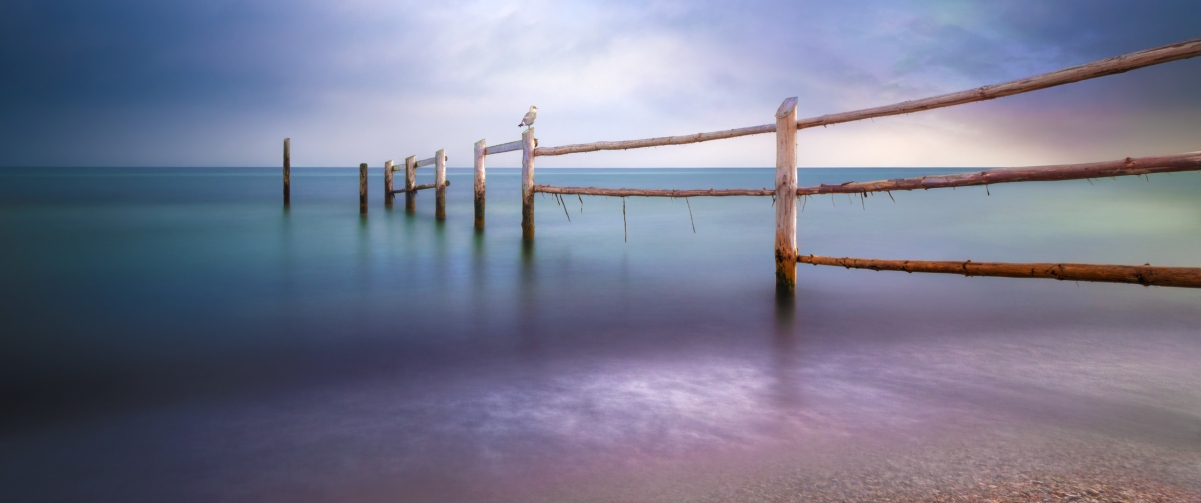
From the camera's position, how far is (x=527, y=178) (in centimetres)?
996

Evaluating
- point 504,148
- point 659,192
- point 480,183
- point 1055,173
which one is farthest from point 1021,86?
point 480,183

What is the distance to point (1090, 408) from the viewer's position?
3141mm

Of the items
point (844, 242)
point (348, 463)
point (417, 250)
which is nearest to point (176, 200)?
point (417, 250)

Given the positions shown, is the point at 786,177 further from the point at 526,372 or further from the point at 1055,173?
the point at 526,372

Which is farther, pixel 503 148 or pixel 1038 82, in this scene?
pixel 503 148

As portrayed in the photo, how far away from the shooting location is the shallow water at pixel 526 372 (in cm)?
259

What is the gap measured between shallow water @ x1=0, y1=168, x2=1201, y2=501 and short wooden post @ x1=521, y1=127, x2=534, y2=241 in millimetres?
1458

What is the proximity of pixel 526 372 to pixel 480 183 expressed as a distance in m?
9.04

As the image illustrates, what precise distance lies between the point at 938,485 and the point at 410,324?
3806 millimetres

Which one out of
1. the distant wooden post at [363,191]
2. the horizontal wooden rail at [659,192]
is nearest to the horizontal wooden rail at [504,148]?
the horizontal wooden rail at [659,192]

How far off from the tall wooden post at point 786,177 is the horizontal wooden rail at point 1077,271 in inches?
26.8

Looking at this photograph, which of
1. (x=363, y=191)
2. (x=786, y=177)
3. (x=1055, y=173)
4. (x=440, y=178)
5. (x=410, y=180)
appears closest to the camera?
(x=1055, y=173)

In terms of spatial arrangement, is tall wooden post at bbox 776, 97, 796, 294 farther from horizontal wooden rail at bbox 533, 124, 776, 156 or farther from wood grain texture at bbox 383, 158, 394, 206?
wood grain texture at bbox 383, 158, 394, 206

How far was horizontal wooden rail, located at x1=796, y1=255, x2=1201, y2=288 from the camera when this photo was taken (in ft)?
10.8
